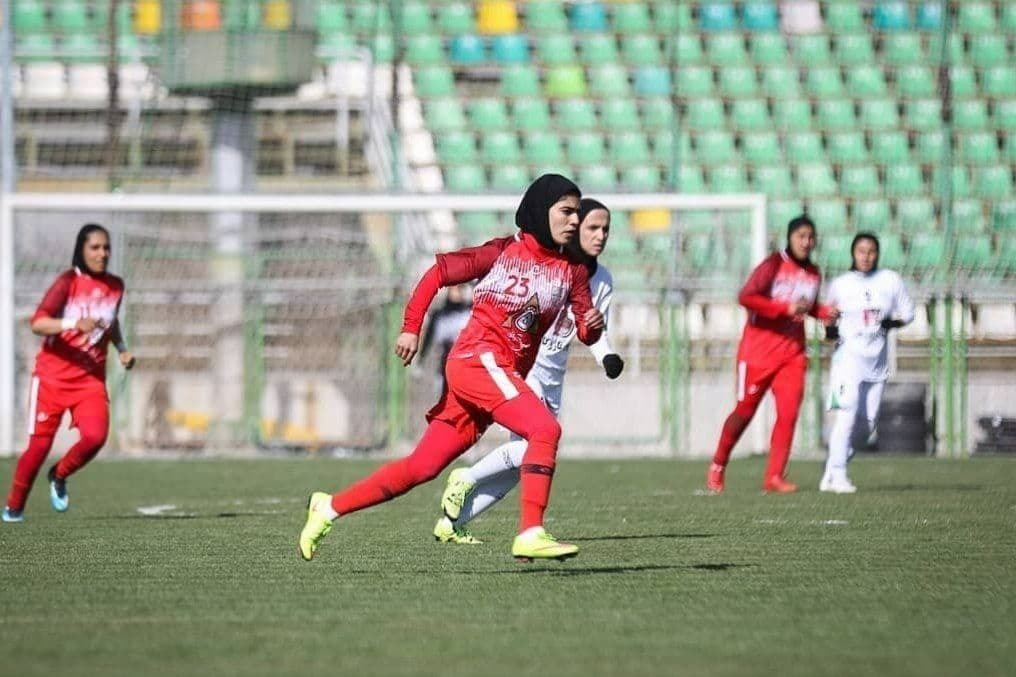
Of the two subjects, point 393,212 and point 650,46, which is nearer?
point 393,212

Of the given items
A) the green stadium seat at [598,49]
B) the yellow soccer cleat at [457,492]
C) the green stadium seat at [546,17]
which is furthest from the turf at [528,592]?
the green stadium seat at [546,17]

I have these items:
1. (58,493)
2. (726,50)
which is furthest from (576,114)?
(58,493)

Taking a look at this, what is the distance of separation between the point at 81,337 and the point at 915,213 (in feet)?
41.0

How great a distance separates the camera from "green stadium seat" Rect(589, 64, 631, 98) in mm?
24266

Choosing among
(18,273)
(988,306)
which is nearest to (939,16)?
(988,306)

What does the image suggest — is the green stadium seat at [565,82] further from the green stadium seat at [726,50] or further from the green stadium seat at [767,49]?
the green stadium seat at [767,49]

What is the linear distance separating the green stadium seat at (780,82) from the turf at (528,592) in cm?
1235

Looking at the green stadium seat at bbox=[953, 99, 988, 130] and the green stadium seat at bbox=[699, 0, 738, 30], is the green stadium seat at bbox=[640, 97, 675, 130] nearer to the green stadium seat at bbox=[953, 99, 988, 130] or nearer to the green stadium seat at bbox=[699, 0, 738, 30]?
the green stadium seat at bbox=[699, 0, 738, 30]

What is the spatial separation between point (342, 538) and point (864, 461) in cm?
1013

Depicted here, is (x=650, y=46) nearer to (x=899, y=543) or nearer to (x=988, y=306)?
(x=988, y=306)

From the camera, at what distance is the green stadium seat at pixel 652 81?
945 inches

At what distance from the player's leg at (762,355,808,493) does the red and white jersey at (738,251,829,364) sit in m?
0.10

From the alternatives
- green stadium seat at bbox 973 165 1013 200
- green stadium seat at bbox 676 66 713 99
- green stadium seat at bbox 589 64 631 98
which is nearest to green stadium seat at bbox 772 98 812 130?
green stadium seat at bbox 676 66 713 99

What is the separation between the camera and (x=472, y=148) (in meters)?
24.0
